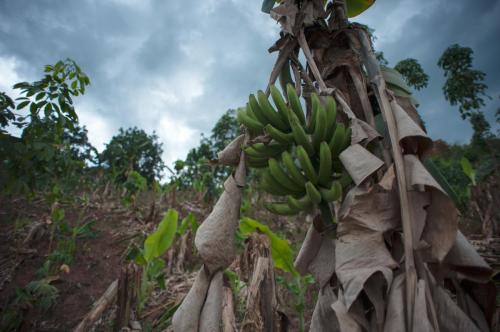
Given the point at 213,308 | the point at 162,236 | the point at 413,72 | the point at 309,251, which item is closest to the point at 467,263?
the point at 309,251

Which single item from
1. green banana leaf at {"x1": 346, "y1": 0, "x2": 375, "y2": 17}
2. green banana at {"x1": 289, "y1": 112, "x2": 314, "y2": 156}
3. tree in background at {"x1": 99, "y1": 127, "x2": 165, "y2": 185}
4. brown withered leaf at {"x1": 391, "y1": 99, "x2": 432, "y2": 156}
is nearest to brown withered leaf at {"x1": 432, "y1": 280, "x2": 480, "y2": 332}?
brown withered leaf at {"x1": 391, "y1": 99, "x2": 432, "y2": 156}

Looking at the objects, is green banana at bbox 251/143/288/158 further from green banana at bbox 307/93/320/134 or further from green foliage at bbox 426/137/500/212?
green foliage at bbox 426/137/500/212

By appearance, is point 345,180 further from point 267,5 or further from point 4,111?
point 4,111

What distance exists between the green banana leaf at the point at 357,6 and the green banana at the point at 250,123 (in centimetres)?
63

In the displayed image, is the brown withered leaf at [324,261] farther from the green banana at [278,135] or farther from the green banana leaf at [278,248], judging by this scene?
the green banana leaf at [278,248]

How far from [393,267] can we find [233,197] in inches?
16.6

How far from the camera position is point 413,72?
14.0ft

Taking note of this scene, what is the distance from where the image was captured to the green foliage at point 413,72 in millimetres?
4094

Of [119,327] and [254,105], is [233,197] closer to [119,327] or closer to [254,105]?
[254,105]

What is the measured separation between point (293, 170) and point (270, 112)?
8.7 inches

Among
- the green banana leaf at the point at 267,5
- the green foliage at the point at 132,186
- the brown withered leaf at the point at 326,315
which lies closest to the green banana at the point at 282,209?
the brown withered leaf at the point at 326,315

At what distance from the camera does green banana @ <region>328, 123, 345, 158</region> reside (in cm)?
82

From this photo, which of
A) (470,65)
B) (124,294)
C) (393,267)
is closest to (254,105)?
(393,267)

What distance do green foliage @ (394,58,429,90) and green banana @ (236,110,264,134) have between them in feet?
12.9
